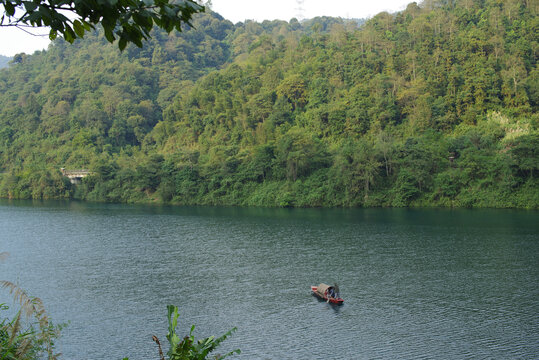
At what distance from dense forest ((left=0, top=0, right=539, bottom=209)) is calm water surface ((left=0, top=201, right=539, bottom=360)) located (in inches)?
248

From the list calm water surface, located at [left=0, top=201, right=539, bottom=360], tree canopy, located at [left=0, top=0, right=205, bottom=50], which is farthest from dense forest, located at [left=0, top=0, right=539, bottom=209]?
tree canopy, located at [left=0, top=0, right=205, bottom=50]

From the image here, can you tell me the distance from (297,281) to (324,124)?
30.8 metres

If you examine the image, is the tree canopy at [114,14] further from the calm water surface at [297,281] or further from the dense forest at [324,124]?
the dense forest at [324,124]

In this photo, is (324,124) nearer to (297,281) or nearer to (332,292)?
(297,281)

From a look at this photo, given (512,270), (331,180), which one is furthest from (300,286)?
(331,180)

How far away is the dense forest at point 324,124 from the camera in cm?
4075

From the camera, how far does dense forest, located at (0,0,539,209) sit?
1604 inches

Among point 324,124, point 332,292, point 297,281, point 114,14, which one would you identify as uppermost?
point 324,124

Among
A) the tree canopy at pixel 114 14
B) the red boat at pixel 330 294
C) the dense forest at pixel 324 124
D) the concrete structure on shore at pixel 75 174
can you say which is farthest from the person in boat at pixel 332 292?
the concrete structure on shore at pixel 75 174

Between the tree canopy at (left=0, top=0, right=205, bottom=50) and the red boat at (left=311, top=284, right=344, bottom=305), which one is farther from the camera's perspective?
the red boat at (left=311, top=284, right=344, bottom=305)

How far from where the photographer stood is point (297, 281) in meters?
20.2

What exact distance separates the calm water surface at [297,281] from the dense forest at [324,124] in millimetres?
6291

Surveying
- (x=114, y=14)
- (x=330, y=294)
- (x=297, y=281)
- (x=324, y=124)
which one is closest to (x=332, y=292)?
(x=330, y=294)

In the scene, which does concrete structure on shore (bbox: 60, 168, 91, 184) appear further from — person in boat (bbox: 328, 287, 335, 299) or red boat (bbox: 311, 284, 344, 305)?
person in boat (bbox: 328, 287, 335, 299)
